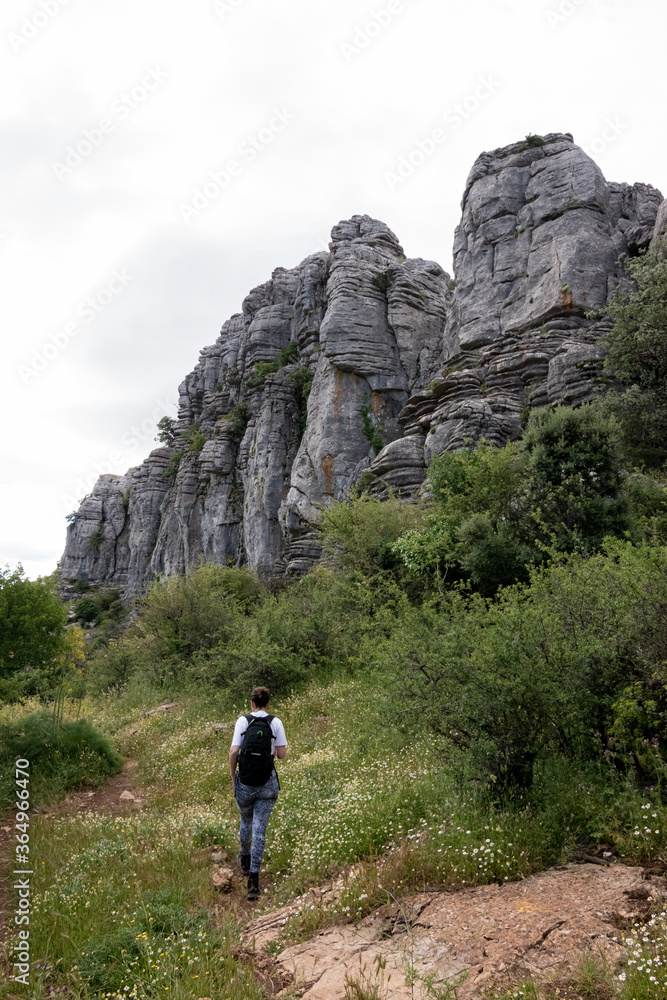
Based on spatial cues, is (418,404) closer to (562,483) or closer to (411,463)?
(411,463)

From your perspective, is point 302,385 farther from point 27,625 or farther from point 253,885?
point 253,885

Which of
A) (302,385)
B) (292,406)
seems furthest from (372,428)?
(292,406)

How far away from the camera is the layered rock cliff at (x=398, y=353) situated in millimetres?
29672

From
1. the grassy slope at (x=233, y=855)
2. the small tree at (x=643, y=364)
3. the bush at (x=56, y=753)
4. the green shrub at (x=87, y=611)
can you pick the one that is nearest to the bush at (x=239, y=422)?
the green shrub at (x=87, y=611)

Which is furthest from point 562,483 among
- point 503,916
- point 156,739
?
point 503,916

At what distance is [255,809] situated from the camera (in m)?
6.22

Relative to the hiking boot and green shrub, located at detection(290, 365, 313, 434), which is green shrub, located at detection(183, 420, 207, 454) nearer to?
green shrub, located at detection(290, 365, 313, 434)

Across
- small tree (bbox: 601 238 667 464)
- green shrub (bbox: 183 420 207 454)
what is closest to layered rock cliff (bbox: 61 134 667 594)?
green shrub (bbox: 183 420 207 454)

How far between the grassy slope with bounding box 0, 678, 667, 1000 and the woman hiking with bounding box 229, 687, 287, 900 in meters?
A: 0.41

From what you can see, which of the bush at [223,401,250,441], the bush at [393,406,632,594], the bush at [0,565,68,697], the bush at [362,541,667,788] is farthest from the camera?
the bush at [223,401,250,441]

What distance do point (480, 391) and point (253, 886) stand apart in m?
27.0

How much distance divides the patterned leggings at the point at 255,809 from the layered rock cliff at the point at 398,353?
19355 mm

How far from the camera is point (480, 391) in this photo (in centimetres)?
2970

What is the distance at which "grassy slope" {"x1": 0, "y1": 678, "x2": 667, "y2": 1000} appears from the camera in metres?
4.50
